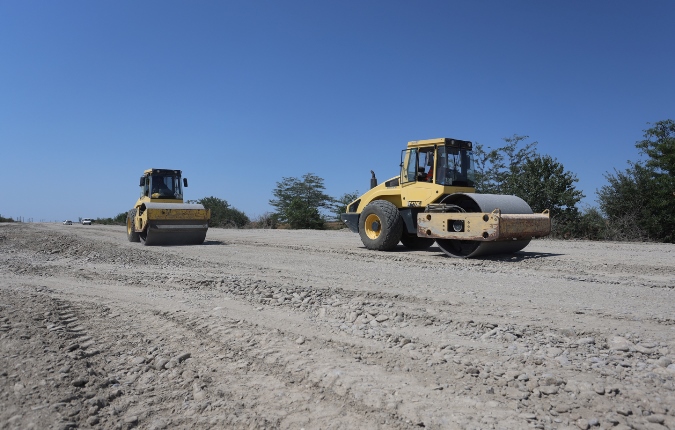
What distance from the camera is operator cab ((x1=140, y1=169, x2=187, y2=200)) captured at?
16.0 m

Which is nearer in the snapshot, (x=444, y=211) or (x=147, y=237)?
(x=444, y=211)

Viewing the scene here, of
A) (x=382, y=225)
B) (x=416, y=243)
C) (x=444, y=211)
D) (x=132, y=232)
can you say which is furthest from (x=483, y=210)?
(x=132, y=232)

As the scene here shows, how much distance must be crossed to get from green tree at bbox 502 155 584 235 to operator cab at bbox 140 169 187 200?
1289 centimetres

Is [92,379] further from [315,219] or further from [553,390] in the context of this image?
[315,219]

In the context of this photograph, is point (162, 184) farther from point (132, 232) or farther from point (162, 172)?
point (132, 232)

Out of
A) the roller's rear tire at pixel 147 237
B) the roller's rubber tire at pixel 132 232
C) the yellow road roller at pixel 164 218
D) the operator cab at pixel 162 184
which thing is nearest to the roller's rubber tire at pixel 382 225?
the yellow road roller at pixel 164 218

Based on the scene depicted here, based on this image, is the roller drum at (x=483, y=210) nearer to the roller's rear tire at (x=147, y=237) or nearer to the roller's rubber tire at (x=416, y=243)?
the roller's rubber tire at (x=416, y=243)

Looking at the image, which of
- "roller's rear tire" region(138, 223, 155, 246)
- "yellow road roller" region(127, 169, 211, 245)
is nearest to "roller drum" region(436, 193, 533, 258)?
"yellow road roller" region(127, 169, 211, 245)

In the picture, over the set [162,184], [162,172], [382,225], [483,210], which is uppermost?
[162,172]

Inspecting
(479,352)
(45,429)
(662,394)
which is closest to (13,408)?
(45,429)

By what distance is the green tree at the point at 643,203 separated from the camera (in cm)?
1733

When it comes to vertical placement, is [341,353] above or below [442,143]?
below

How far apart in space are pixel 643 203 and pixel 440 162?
11.9 meters

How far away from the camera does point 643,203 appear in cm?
1822
